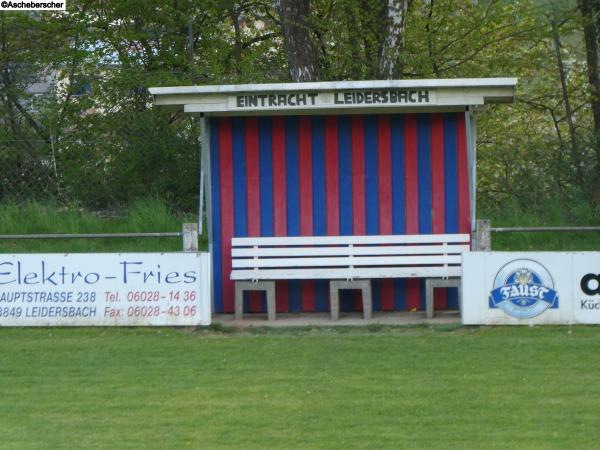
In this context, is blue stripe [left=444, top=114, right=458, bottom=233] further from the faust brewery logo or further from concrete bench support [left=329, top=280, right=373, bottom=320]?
the faust brewery logo

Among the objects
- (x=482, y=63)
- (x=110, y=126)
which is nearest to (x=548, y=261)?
(x=110, y=126)

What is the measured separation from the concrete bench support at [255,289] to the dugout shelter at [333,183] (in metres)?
0.48

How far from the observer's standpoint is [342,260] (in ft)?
42.9

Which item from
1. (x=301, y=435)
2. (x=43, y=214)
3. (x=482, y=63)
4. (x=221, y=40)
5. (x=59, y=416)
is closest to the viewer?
(x=301, y=435)

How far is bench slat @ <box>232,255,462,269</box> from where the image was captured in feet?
42.8

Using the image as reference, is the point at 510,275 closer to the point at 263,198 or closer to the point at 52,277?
the point at 263,198

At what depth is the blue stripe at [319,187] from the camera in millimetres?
13484

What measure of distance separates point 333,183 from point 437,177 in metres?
1.27

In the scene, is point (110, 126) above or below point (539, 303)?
above

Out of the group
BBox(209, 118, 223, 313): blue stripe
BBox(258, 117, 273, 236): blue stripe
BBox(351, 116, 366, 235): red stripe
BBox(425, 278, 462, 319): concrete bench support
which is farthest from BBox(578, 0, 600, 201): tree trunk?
BBox(209, 118, 223, 313): blue stripe

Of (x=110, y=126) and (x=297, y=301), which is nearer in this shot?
(x=297, y=301)

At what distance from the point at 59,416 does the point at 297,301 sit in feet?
18.0

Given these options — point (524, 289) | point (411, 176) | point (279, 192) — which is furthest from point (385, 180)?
point (524, 289)

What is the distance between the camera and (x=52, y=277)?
12414 millimetres
